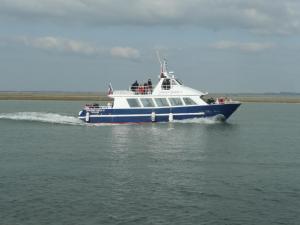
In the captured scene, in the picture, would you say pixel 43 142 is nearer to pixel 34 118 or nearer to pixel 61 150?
pixel 61 150

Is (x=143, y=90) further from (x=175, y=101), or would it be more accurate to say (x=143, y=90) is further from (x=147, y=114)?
(x=175, y=101)

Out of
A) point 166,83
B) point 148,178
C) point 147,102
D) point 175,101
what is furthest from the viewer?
point 166,83

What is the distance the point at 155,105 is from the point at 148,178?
29617mm

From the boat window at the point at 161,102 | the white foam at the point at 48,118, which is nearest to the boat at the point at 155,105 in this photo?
the boat window at the point at 161,102

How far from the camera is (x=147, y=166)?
101 feet

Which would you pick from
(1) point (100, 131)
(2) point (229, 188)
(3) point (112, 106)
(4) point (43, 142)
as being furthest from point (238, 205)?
(3) point (112, 106)

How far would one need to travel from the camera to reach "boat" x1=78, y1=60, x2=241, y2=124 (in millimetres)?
55688

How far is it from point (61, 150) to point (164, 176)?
13.0m

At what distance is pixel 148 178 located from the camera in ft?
88.7

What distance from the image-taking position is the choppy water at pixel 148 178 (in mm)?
20156

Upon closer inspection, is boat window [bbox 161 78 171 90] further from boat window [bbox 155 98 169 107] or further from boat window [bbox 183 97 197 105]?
boat window [bbox 183 97 197 105]

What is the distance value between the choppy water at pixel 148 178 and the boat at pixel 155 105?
690cm

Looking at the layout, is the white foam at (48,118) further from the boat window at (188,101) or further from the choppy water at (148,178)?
the boat window at (188,101)

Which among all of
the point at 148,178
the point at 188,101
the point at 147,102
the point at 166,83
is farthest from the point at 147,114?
the point at 148,178
